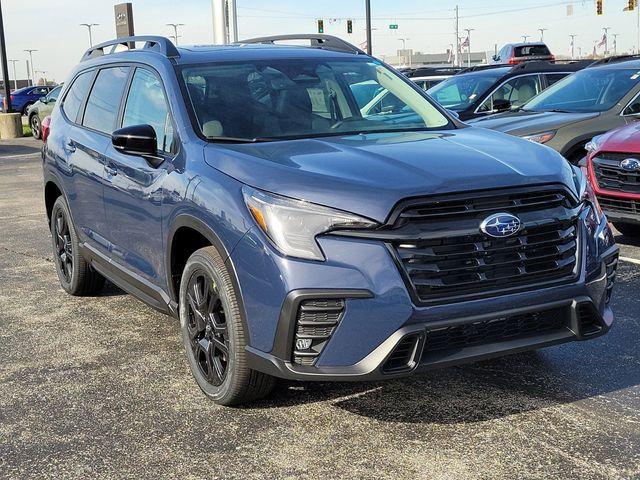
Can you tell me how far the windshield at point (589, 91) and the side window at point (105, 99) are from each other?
218 inches

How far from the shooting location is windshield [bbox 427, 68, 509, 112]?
1232cm

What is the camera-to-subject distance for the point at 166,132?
4.59 metres

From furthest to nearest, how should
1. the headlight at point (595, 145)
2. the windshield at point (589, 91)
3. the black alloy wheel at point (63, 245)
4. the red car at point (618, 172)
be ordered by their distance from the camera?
the windshield at point (589, 91), the headlight at point (595, 145), the red car at point (618, 172), the black alloy wheel at point (63, 245)

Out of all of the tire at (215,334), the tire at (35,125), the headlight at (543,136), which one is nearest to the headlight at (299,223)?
the tire at (215,334)

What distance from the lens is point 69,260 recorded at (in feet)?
21.3

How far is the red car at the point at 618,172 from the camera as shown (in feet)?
23.3

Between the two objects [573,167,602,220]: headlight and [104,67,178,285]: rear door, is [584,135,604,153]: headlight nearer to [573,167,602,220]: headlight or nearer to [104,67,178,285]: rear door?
[573,167,602,220]: headlight

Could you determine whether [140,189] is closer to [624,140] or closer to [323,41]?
[323,41]

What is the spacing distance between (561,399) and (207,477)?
1730 mm

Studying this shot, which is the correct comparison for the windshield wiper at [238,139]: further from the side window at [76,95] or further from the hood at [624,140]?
the hood at [624,140]

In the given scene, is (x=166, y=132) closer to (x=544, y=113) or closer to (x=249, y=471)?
(x=249, y=471)

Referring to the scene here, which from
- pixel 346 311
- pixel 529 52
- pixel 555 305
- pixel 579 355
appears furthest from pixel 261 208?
pixel 529 52

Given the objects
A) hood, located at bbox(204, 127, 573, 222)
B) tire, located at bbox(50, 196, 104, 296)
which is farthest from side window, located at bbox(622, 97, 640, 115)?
tire, located at bbox(50, 196, 104, 296)

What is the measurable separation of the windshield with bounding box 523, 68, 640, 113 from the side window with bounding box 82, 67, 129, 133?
5.53 m
